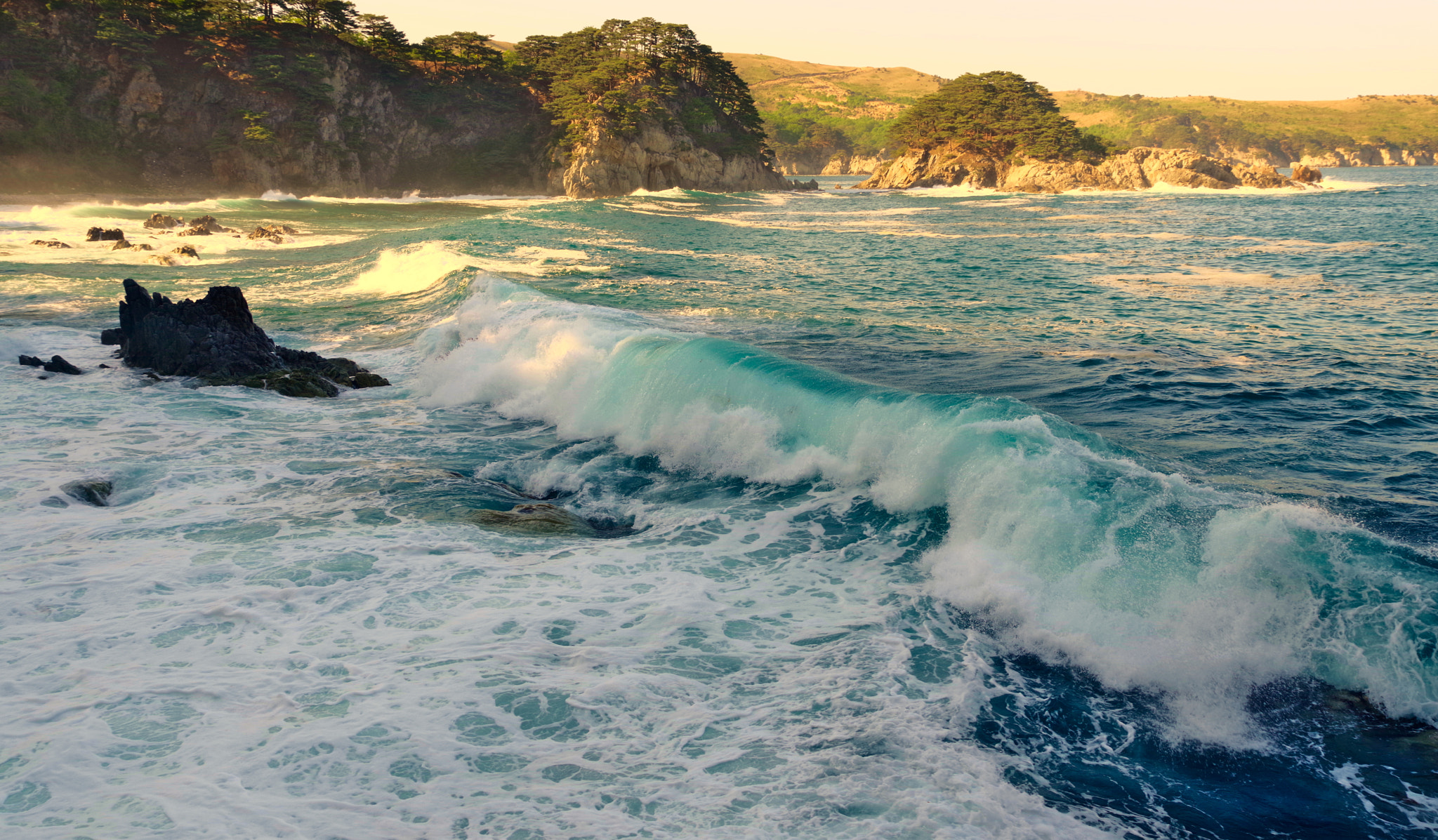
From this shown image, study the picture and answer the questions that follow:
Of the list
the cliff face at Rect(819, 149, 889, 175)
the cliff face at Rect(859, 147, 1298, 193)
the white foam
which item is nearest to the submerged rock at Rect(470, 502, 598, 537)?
the white foam

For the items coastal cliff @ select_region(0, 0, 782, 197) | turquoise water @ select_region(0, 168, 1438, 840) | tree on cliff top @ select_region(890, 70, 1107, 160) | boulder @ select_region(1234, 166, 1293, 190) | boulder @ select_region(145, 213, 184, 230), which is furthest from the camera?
tree on cliff top @ select_region(890, 70, 1107, 160)

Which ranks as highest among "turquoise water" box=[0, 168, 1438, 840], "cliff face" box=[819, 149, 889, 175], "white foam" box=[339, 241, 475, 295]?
"cliff face" box=[819, 149, 889, 175]

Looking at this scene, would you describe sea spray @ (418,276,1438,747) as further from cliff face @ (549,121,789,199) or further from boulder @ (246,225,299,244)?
cliff face @ (549,121,789,199)

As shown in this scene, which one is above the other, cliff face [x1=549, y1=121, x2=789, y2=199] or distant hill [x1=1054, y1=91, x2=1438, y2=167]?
distant hill [x1=1054, y1=91, x2=1438, y2=167]

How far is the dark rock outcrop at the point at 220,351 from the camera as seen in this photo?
443 inches

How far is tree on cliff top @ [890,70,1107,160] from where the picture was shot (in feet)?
279

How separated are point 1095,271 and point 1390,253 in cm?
1049

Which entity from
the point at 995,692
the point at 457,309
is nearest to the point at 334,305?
the point at 457,309

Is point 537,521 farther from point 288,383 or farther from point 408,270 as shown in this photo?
point 408,270

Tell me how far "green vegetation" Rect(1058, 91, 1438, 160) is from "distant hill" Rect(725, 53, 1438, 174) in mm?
189

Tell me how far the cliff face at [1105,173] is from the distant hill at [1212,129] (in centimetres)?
5496

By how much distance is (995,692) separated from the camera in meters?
4.55

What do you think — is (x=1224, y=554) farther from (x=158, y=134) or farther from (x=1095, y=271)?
(x=158, y=134)

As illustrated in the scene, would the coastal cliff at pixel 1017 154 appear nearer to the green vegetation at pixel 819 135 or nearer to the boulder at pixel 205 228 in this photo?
the green vegetation at pixel 819 135
